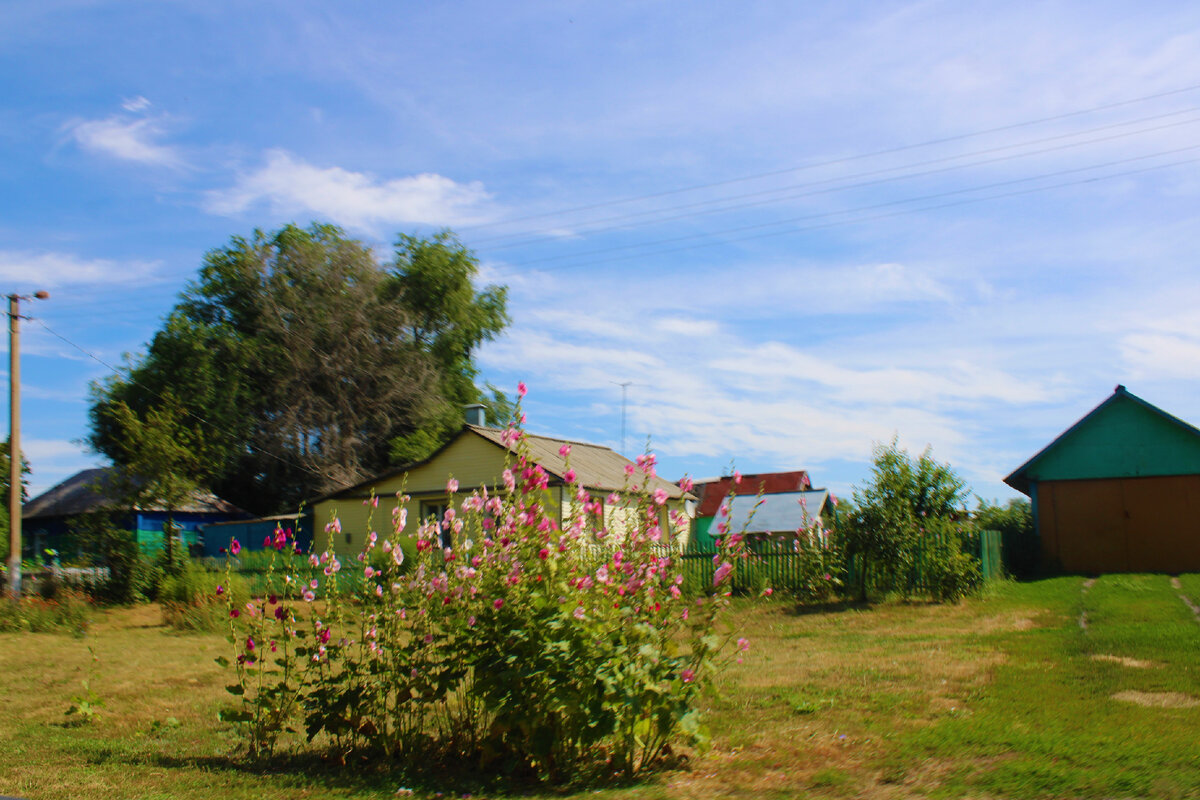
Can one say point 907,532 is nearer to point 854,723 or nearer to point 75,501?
point 854,723

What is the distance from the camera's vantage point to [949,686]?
757 centimetres

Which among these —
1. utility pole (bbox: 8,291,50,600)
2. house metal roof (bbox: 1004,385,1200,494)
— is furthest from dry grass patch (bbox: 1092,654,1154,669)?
utility pole (bbox: 8,291,50,600)

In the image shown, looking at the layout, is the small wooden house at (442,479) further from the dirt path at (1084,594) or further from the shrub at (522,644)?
the shrub at (522,644)

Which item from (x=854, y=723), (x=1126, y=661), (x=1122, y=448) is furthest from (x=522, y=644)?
(x=1122, y=448)

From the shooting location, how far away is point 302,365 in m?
36.4

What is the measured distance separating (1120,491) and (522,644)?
21159 mm

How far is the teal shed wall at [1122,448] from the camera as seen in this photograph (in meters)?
21.4

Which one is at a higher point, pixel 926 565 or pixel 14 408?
pixel 14 408

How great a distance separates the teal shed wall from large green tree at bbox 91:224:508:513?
23675mm

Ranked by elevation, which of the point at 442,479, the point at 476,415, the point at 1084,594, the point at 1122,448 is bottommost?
the point at 1084,594

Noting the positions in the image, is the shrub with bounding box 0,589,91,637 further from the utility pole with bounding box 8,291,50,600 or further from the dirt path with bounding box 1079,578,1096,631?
the dirt path with bounding box 1079,578,1096,631

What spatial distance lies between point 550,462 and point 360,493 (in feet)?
22.4

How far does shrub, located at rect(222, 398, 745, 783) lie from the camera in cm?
506

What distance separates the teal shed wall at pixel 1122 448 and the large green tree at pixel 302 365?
932 inches
